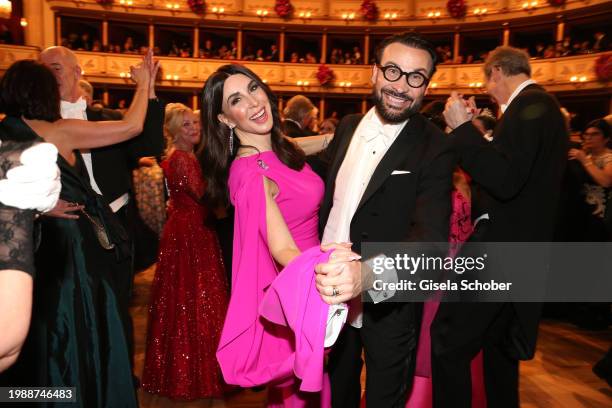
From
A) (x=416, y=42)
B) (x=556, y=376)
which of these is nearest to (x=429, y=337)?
(x=416, y=42)

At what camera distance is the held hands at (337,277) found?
→ 1.28 metres

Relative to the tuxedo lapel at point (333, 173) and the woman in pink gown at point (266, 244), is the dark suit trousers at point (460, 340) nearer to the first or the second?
the woman in pink gown at point (266, 244)

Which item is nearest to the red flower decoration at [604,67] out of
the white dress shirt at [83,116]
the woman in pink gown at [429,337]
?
the woman in pink gown at [429,337]

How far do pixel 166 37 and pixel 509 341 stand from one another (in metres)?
15.0

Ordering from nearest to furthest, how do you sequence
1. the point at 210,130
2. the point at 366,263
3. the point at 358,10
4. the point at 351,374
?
1. the point at 366,263
2. the point at 210,130
3. the point at 351,374
4. the point at 358,10

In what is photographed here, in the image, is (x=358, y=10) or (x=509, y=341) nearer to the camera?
(x=509, y=341)

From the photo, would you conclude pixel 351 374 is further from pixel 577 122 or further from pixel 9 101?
pixel 577 122

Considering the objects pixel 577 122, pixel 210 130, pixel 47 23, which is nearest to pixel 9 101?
pixel 210 130

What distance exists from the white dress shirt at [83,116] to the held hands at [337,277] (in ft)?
5.99

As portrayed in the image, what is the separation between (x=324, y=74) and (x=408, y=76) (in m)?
13.2

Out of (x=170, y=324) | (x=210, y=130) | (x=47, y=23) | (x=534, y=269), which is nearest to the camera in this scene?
A: (x=210, y=130)

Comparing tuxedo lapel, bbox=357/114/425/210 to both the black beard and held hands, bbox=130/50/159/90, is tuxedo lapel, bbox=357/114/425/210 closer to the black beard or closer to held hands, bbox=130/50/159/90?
the black beard

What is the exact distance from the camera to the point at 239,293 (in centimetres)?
171

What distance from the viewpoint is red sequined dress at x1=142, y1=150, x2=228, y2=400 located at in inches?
123
